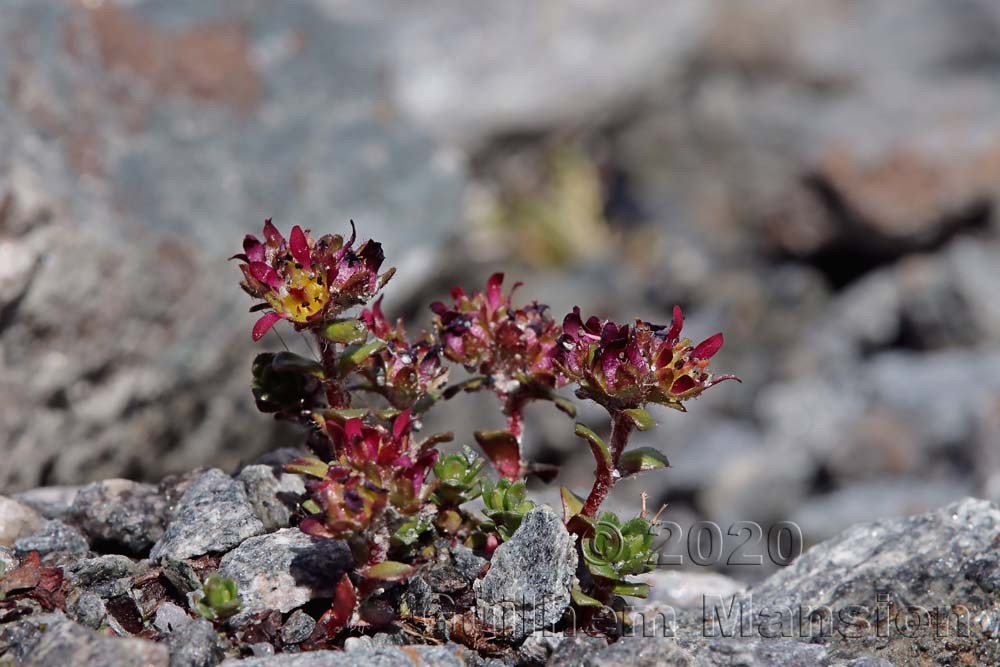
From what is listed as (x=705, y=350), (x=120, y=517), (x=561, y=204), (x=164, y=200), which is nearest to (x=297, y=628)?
(x=120, y=517)

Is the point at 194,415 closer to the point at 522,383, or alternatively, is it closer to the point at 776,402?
the point at 522,383

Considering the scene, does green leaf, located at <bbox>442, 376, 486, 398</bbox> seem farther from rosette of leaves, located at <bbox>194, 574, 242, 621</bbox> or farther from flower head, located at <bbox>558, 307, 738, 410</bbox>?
rosette of leaves, located at <bbox>194, 574, 242, 621</bbox>

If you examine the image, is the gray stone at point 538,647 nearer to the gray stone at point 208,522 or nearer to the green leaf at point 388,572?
the green leaf at point 388,572

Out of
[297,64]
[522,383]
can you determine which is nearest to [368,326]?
[522,383]

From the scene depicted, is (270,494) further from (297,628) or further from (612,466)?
(612,466)

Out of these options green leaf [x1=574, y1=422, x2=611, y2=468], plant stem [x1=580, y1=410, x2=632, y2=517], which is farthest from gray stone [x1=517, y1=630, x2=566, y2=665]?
green leaf [x1=574, y1=422, x2=611, y2=468]
